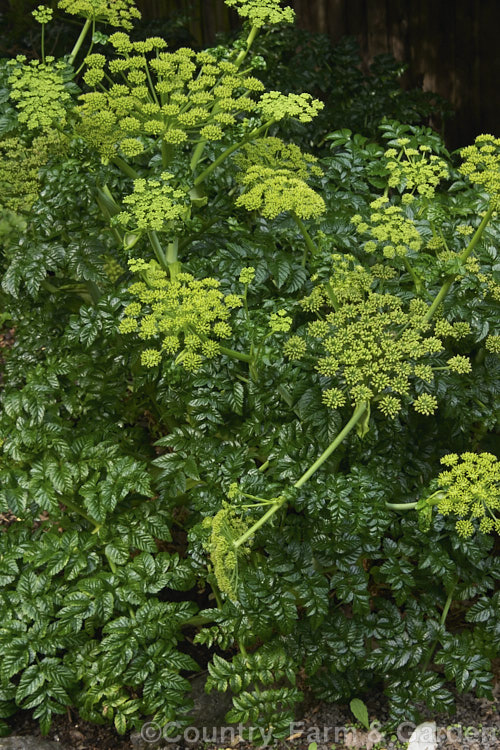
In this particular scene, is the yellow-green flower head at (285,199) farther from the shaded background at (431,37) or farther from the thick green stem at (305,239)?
the shaded background at (431,37)

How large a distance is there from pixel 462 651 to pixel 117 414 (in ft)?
5.78

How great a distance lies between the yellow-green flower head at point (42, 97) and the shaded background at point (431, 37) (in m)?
2.79

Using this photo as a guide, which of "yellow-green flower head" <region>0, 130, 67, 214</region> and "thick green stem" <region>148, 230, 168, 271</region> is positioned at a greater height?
"yellow-green flower head" <region>0, 130, 67, 214</region>

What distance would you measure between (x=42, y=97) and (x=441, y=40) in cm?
380

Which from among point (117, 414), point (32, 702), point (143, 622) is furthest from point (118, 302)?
point (32, 702)

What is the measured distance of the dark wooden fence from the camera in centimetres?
565

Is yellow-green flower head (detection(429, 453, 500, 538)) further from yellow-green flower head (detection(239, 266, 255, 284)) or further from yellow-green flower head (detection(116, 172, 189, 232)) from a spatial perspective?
yellow-green flower head (detection(116, 172, 189, 232))

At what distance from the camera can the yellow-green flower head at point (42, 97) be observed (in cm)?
306

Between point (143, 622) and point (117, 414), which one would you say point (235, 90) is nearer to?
point (117, 414)

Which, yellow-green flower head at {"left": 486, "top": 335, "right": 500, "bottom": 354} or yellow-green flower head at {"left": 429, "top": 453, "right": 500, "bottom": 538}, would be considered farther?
yellow-green flower head at {"left": 486, "top": 335, "right": 500, "bottom": 354}

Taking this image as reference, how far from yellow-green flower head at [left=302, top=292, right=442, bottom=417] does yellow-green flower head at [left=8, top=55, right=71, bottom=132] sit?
131 centimetres

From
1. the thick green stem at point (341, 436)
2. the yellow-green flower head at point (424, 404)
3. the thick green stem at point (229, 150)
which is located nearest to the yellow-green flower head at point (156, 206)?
the thick green stem at point (229, 150)

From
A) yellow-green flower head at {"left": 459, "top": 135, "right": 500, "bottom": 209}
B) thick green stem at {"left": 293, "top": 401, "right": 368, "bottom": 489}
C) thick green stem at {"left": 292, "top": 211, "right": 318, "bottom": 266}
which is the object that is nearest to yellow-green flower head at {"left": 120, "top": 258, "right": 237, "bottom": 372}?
thick green stem at {"left": 292, "top": 211, "right": 318, "bottom": 266}

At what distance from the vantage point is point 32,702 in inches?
Answer: 113
